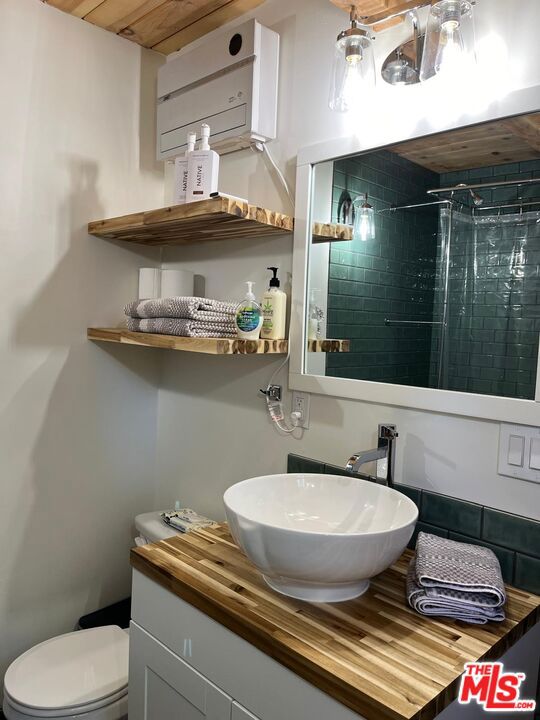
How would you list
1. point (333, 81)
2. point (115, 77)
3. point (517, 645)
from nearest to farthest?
point (517, 645) → point (333, 81) → point (115, 77)

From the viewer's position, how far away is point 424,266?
1.42 meters

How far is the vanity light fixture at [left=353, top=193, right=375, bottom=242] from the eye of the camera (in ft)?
5.04

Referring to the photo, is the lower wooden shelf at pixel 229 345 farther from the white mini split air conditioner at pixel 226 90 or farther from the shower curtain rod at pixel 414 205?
the white mini split air conditioner at pixel 226 90

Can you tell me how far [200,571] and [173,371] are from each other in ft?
3.60

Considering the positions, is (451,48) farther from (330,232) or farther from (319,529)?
(319,529)

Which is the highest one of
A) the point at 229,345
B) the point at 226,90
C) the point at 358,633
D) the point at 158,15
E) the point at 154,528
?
the point at 158,15

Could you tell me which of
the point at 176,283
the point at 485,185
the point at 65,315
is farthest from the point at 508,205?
the point at 65,315

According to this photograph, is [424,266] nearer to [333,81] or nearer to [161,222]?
[333,81]

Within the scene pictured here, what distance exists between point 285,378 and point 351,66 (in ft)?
2.93

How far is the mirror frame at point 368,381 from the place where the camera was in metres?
1.22

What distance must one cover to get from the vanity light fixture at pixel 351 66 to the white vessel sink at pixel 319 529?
989mm

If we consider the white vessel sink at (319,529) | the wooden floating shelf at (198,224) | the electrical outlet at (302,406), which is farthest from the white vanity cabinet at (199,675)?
the wooden floating shelf at (198,224)

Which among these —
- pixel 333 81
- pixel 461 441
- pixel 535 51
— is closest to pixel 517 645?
pixel 461 441

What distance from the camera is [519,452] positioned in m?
1.24
